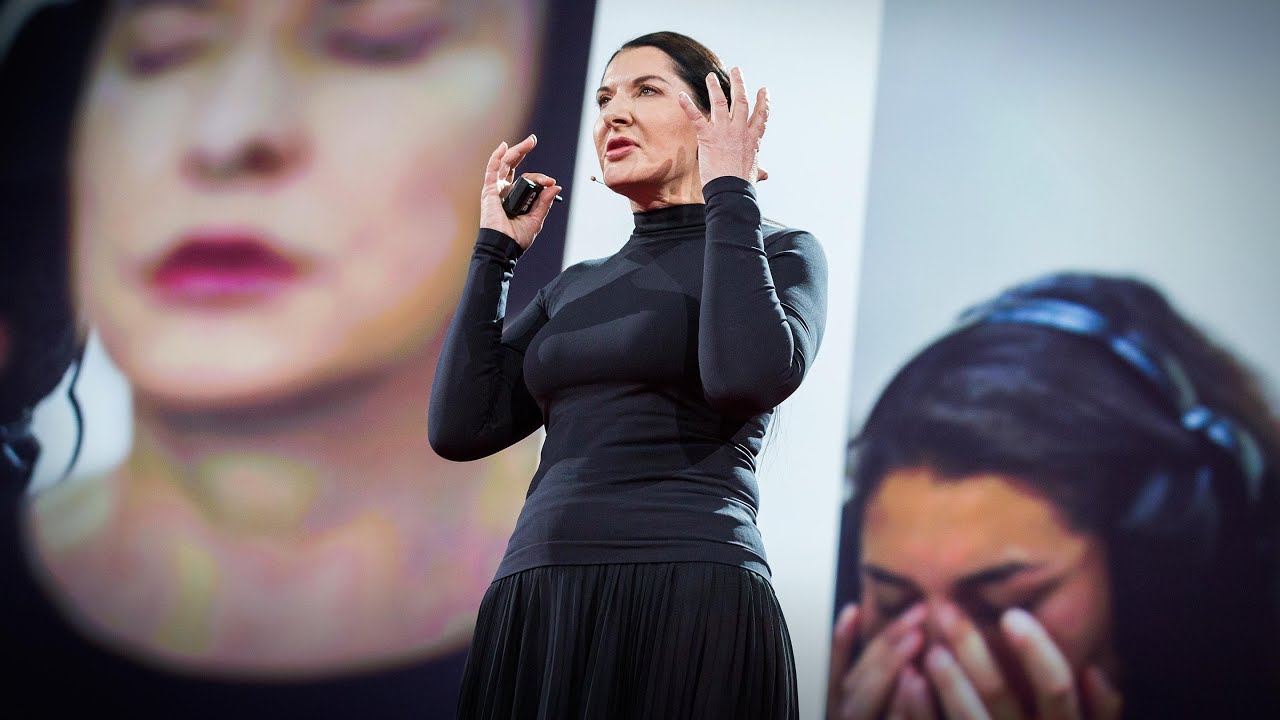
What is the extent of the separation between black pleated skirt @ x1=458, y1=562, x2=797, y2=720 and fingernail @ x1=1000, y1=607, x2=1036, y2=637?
109 cm

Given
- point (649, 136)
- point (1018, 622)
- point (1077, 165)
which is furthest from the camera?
point (1077, 165)

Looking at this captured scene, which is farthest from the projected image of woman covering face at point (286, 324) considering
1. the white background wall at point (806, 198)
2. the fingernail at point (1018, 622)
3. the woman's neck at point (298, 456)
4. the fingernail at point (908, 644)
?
the fingernail at point (1018, 622)

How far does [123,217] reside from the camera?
2.54m

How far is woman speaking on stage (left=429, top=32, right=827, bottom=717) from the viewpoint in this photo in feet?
3.34

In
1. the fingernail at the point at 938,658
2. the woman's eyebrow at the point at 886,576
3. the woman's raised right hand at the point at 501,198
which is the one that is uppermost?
the woman's raised right hand at the point at 501,198

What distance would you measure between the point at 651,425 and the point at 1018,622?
1213mm

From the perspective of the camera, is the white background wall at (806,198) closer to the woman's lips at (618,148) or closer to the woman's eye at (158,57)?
the woman's lips at (618,148)

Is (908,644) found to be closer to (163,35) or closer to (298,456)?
(298,456)

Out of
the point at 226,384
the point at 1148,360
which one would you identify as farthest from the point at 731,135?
the point at 226,384

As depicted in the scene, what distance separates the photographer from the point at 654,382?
1.11m

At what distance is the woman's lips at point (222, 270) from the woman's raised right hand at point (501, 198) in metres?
1.18

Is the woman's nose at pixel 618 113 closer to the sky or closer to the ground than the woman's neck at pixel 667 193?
closer to the sky

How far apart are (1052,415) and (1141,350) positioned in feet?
0.67

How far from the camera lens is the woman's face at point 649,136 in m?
1.27
